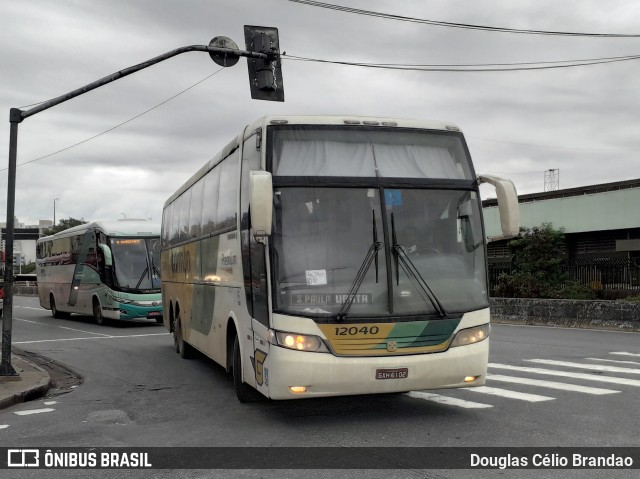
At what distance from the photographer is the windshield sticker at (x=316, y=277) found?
305 inches

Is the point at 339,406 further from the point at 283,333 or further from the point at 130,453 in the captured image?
the point at 130,453

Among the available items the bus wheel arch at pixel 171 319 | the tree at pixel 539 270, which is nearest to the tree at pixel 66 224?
the tree at pixel 539 270

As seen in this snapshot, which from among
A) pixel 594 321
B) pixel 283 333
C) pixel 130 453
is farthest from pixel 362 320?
pixel 594 321

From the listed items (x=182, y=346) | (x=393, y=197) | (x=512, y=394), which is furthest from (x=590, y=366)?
(x=182, y=346)

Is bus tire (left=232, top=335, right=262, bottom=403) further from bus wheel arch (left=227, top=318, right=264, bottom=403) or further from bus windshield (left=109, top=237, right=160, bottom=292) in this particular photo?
bus windshield (left=109, top=237, right=160, bottom=292)

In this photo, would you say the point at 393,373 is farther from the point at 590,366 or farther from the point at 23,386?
the point at 23,386

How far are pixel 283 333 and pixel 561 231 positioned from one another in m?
27.7

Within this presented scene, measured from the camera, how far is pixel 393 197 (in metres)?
8.16

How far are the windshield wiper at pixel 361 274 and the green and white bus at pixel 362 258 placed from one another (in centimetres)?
1

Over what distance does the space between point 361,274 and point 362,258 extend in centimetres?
18

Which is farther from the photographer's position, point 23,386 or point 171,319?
point 171,319

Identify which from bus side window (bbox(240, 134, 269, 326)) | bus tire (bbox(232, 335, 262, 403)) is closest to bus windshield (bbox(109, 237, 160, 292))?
bus tire (bbox(232, 335, 262, 403))

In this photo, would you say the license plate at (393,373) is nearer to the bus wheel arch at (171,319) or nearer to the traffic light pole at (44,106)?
the traffic light pole at (44,106)

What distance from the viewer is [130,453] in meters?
7.01
